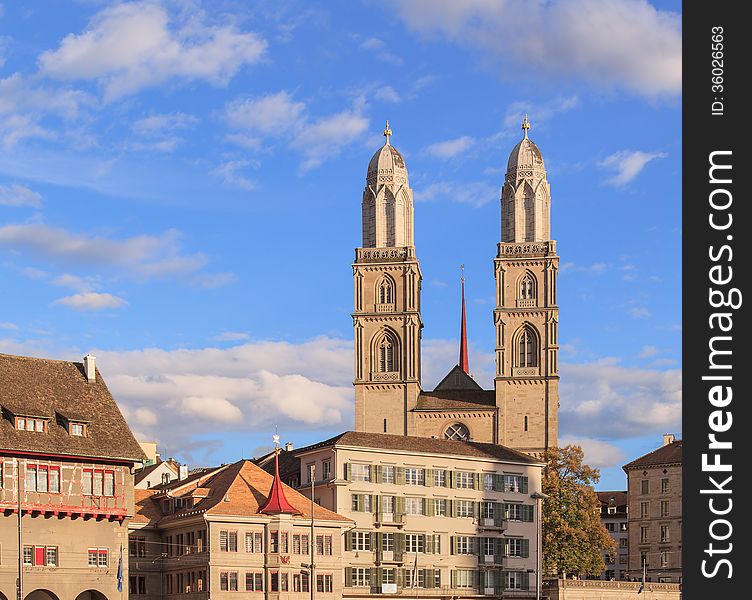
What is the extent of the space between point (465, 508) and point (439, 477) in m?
3.09

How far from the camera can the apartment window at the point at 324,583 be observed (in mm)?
98500

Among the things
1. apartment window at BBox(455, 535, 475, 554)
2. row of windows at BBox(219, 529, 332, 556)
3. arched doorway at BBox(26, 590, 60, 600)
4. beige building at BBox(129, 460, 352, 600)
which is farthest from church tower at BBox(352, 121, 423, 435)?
arched doorway at BBox(26, 590, 60, 600)

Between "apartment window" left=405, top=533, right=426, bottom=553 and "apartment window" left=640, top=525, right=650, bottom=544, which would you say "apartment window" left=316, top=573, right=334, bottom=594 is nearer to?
"apartment window" left=405, top=533, right=426, bottom=553

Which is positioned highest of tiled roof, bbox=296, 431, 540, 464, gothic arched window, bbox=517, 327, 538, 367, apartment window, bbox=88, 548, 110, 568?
gothic arched window, bbox=517, 327, 538, 367

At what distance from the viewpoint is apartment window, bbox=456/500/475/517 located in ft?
360

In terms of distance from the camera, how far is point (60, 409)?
87875 mm

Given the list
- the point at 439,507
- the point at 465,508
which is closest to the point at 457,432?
the point at 465,508

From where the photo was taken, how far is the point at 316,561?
97.9 metres

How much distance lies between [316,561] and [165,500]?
12207 mm

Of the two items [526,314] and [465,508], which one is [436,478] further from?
[526,314]

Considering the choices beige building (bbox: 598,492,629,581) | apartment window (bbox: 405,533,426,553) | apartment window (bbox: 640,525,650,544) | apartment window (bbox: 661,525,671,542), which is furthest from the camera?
beige building (bbox: 598,492,629,581)

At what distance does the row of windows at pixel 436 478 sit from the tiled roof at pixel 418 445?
54.8 inches

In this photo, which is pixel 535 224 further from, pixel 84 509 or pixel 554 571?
pixel 84 509

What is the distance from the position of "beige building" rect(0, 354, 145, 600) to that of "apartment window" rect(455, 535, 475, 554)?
2976 cm
